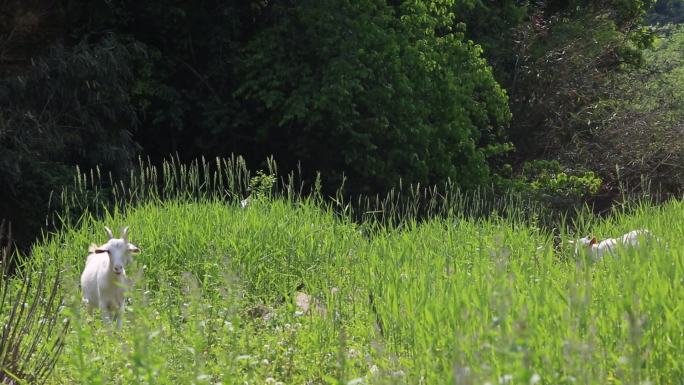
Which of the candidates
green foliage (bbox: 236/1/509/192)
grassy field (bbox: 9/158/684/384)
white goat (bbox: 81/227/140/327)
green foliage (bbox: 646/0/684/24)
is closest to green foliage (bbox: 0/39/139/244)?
green foliage (bbox: 236/1/509/192)

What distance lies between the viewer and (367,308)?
6.52 meters

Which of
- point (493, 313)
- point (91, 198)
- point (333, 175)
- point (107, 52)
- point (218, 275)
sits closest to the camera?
point (493, 313)

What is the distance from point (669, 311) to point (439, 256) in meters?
3.00

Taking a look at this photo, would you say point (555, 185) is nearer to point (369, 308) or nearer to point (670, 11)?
point (369, 308)

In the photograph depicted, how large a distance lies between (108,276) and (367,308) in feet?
6.69

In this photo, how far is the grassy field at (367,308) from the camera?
423 cm

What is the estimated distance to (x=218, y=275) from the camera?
8.32 m

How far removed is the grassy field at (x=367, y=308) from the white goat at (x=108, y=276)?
0.52 ft

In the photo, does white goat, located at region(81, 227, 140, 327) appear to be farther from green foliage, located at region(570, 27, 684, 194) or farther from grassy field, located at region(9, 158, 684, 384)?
green foliage, located at region(570, 27, 684, 194)

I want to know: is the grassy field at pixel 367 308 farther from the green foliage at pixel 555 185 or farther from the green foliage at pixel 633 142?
the green foliage at pixel 633 142

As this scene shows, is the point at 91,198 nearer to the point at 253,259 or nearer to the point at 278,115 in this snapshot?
the point at 278,115

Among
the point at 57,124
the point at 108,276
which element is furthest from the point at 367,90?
the point at 108,276

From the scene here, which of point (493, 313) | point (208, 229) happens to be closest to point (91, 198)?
point (208, 229)

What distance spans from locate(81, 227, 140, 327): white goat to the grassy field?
0.16 m
